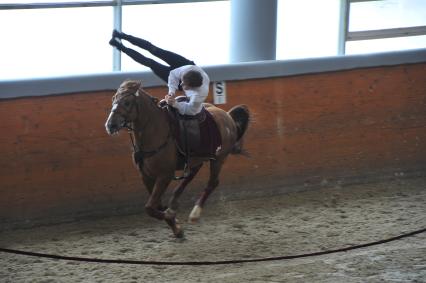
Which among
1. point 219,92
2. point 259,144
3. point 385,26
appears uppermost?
point 385,26

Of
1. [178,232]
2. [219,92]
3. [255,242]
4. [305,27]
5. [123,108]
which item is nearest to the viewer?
[123,108]

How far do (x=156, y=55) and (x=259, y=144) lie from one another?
2235 millimetres

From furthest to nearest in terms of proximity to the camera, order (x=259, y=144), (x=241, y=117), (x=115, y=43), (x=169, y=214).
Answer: (x=259, y=144)
(x=241, y=117)
(x=169, y=214)
(x=115, y=43)

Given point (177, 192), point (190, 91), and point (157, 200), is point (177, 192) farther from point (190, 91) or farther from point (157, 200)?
point (190, 91)

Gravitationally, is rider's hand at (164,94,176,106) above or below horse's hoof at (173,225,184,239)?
above

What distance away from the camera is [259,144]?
8.96m

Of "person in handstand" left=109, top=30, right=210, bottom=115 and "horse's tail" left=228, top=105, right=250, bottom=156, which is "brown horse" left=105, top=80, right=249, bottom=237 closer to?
"person in handstand" left=109, top=30, right=210, bottom=115

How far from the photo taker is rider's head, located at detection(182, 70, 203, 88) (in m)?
7.08

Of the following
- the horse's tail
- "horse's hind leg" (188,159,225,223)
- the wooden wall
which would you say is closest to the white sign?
the wooden wall

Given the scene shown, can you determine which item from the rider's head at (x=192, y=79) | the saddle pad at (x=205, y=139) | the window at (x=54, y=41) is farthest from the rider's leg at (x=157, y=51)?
the window at (x=54, y=41)

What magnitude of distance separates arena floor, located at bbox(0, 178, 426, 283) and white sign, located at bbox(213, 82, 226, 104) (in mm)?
1030

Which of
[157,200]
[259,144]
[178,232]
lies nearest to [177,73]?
[157,200]

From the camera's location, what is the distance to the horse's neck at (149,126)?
704cm

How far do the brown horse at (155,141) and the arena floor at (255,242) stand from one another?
412mm
